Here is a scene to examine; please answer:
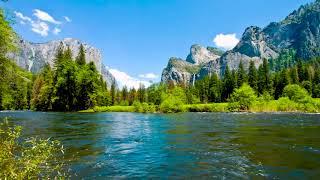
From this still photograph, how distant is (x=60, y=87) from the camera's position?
380ft

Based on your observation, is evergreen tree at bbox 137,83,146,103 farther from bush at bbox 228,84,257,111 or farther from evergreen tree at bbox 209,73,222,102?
bush at bbox 228,84,257,111

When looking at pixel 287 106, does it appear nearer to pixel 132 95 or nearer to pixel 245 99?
pixel 245 99

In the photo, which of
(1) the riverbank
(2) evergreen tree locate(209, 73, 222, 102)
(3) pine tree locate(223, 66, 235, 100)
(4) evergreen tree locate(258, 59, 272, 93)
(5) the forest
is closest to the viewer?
(1) the riverbank

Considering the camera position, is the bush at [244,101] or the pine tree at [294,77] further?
the pine tree at [294,77]

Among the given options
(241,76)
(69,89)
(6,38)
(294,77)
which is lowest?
(6,38)

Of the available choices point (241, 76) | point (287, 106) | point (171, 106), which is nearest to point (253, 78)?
point (241, 76)

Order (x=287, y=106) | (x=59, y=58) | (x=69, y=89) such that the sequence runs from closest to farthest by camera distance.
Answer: (x=287, y=106) → (x=69, y=89) → (x=59, y=58)

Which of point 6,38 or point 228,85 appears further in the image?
point 228,85

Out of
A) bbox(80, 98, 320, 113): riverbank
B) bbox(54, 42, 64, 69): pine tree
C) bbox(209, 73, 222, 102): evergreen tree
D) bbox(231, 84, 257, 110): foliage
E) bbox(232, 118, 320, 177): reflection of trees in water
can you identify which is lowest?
bbox(232, 118, 320, 177): reflection of trees in water

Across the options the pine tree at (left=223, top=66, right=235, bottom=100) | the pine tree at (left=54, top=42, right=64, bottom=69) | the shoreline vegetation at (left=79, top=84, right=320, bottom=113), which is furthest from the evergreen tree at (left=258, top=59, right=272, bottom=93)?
the pine tree at (left=54, top=42, right=64, bottom=69)

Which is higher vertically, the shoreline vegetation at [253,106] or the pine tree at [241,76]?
the pine tree at [241,76]

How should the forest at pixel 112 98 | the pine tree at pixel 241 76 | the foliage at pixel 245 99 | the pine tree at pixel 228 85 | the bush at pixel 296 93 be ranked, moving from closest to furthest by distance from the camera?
the bush at pixel 296 93
the foliage at pixel 245 99
the forest at pixel 112 98
the pine tree at pixel 241 76
the pine tree at pixel 228 85

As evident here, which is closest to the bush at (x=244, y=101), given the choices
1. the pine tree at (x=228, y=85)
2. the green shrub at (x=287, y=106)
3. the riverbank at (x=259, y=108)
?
the riverbank at (x=259, y=108)

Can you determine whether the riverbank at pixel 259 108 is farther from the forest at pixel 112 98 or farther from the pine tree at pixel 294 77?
the pine tree at pixel 294 77
